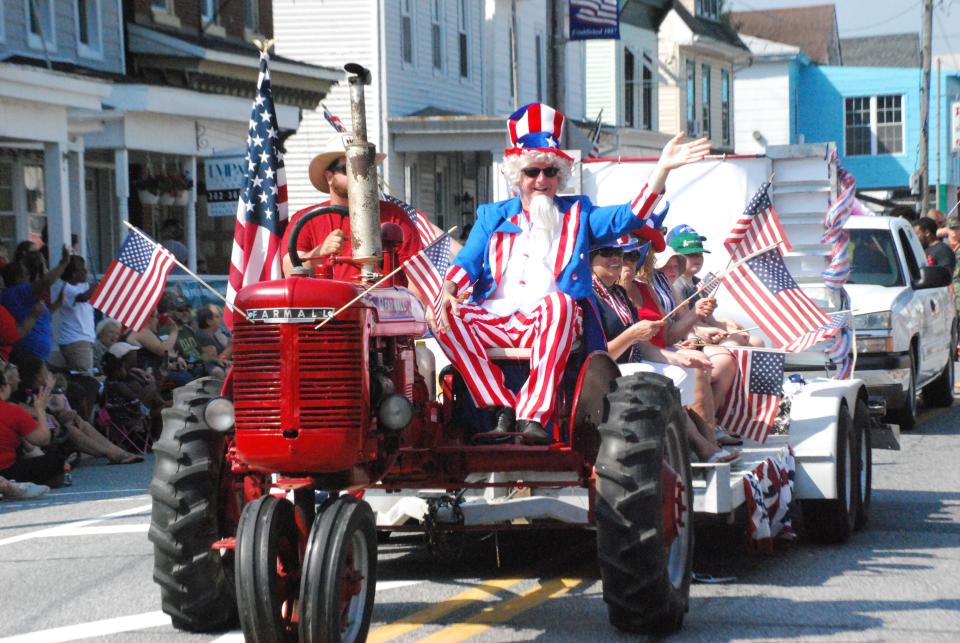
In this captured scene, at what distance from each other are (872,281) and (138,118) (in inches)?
454

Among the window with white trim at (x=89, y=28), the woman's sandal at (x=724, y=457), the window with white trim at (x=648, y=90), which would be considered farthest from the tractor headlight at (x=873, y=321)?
the window with white trim at (x=648, y=90)

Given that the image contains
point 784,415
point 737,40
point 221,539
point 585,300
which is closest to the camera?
point 221,539

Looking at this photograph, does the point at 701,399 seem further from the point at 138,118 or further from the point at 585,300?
the point at 138,118

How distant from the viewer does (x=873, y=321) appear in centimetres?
1581

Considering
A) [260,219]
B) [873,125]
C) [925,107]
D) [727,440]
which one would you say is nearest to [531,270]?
[260,219]

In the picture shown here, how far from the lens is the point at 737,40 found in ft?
185

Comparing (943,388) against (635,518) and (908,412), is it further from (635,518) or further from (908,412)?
(635,518)

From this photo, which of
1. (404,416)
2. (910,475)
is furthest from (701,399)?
(910,475)

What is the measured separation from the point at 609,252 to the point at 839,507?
81.2 inches

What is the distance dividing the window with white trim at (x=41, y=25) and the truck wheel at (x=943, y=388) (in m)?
12.1

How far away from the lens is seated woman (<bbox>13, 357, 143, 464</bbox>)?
46.8ft

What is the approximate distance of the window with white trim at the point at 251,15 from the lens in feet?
97.9

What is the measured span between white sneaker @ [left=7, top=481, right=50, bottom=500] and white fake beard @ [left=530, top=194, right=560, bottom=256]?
6.31 m

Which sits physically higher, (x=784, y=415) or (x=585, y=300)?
(x=585, y=300)
